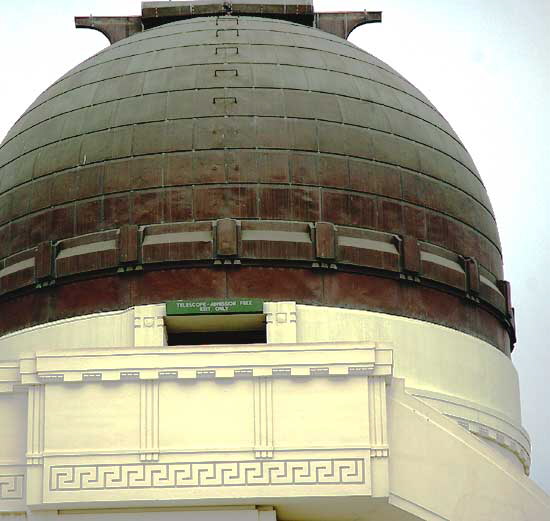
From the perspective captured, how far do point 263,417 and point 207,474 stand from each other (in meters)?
1.32

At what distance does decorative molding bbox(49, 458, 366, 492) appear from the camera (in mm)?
24969

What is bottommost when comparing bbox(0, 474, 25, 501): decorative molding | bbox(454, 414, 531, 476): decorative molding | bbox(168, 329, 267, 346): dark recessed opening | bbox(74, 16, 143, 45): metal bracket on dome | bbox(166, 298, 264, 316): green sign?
bbox(0, 474, 25, 501): decorative molding

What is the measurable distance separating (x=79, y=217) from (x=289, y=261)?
4.68 metres

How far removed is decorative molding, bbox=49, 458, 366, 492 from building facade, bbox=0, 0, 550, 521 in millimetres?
36

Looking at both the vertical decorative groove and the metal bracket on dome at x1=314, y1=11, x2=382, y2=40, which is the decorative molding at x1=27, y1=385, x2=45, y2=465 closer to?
the vertical decorative groove

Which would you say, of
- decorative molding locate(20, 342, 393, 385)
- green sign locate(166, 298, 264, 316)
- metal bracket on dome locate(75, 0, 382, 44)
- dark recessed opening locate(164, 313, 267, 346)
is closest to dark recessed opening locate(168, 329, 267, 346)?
dark recessed opening locate(164, 313, 267, 346)

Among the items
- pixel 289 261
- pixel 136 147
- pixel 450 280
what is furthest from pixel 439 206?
pixel 136 147

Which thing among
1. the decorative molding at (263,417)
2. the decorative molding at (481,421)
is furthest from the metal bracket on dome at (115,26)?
the decorative molding at (263,417)

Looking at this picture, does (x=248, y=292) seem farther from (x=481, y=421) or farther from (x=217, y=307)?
(x=481, y=421)

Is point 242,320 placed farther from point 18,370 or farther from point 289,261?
point 18,370

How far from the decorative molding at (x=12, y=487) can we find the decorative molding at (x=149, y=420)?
2.11 m

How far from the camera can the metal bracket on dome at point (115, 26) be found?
127 ft

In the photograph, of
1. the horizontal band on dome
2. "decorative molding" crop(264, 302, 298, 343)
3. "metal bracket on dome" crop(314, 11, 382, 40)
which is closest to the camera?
"decorative molding" crop(264, 302, 298, 343)

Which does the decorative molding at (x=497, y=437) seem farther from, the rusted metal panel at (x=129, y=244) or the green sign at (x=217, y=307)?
the rusted metal panel at (x=129, y=244)
